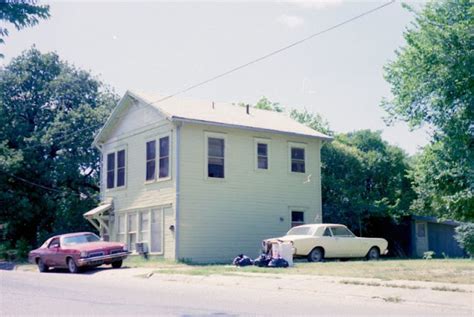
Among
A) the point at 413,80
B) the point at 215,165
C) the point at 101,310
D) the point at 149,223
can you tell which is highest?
the point at 413,80

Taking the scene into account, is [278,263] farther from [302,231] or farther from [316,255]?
[302,231]

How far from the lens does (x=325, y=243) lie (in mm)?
22812

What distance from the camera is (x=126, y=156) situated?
28891 millimetres

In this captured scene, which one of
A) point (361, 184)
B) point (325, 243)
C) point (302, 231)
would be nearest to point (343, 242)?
point (325, 243)

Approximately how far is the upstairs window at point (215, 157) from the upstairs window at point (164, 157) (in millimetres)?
1732

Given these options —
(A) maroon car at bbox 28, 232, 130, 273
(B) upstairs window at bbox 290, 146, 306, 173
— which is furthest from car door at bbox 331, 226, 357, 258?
(A) maroon car at bbox 28, 232, 130, 273

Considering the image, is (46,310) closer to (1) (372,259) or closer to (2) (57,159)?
(1) (372,259)

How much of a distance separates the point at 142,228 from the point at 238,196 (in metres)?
4.73

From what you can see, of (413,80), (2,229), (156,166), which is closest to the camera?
(413,80)

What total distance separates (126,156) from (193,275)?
42.4 feet

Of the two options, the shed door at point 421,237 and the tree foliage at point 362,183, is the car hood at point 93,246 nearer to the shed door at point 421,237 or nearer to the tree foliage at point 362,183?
the tree foliage at point 362,183

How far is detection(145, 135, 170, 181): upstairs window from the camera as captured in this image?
83.8 feet

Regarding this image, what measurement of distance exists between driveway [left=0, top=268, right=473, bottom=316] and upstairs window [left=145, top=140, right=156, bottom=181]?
34.9 ft

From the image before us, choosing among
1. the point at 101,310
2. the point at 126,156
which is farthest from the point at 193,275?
the point at 126,156
